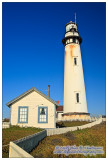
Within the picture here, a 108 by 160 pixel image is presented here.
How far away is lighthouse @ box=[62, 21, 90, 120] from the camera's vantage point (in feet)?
81.9

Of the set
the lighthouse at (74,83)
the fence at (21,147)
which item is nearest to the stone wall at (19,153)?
the fence at (21,147)

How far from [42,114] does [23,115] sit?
1.84 metres

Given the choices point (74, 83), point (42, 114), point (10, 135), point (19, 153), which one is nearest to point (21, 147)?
point (19, 153)

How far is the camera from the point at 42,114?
1475 centimetres

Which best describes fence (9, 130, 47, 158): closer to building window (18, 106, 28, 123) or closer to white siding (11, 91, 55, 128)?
white siding (11, 91, 55, 128)

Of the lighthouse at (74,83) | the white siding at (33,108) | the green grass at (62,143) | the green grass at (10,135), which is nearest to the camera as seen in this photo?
the green grass at (62,143)

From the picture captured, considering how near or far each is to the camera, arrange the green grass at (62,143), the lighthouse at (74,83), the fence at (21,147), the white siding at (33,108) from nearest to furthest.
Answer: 1. the fence at (21,147)
2. the green grass at (62,143)
3. the white siding at (33,108)
4. the lighthouse at (74,83)

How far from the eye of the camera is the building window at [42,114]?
14602 mm

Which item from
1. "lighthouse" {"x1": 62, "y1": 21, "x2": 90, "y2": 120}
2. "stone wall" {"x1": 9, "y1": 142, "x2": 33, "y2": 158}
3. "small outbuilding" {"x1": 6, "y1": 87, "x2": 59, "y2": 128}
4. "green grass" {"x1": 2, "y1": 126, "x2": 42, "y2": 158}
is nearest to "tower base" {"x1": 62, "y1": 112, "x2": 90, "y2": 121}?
"lighthouse" {"x1": 62, "y1": 21, "x2": 90, "y2": 120}

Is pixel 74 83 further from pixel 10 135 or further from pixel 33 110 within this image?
pixel 10 135

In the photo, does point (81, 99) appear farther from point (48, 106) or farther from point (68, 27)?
point (68, 27)

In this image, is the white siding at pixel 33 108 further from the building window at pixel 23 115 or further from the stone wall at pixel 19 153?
the stone wall at pixel 19 153

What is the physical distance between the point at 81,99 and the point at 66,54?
28.7 feet

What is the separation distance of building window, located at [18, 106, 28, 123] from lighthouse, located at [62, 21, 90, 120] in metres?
11.7
